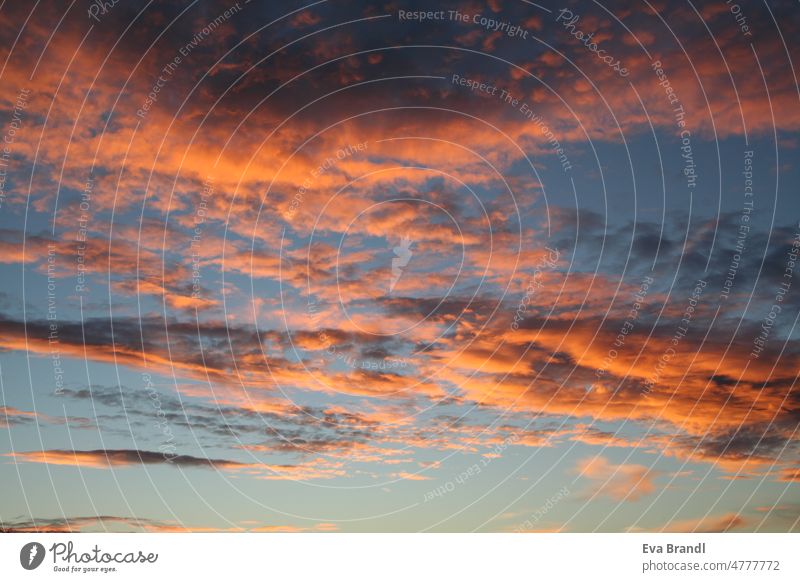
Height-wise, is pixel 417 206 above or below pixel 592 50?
below

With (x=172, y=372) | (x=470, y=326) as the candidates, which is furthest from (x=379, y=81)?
(x=172, y=372)

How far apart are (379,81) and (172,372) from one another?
49.7ft

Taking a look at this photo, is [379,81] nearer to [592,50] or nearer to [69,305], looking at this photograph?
[592,50]

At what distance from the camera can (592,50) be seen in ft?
123
